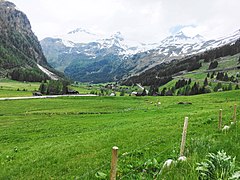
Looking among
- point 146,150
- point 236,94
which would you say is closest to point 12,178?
point 146,150

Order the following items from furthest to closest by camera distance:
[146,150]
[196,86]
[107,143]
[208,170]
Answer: [196,86] < [107,143] < [146,150] < [208,170]

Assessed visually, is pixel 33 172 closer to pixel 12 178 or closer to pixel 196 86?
pixel 12 178

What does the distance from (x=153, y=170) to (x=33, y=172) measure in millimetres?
7172

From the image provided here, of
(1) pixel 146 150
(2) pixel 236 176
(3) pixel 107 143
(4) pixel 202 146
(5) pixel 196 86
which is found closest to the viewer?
(2) pixel 236 176

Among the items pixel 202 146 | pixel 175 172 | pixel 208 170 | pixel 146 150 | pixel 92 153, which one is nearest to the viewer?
pixel 208 170

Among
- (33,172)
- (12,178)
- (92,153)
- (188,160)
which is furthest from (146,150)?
(12,178)

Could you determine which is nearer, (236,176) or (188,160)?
(236,176)

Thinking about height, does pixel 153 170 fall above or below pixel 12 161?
above

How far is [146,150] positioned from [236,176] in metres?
8.37

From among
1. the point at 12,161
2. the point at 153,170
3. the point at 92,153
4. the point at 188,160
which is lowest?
the point at 12,161

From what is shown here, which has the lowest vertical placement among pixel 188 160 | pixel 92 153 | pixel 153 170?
pixel 92 153

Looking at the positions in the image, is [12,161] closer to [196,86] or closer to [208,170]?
[208,170]

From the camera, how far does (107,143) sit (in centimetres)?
2028

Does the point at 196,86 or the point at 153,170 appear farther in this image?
the point at 196,86
